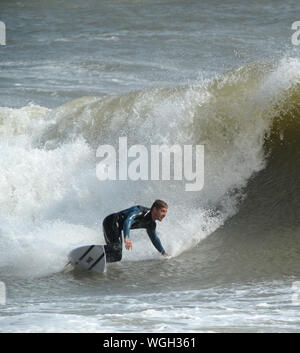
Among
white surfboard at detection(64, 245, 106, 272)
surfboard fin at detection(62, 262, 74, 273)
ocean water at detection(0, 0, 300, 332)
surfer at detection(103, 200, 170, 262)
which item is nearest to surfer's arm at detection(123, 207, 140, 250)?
surfer at detection(103, 200, 170, 262)

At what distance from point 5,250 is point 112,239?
62.6 inches

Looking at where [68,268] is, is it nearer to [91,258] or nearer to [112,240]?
[91,258]

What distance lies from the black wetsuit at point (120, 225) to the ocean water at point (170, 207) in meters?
0.24

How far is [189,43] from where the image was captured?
22312mm

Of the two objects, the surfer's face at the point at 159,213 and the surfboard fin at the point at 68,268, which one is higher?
the surfer's face at the point at 159,213

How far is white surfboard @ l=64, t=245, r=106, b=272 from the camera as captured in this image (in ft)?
23.6

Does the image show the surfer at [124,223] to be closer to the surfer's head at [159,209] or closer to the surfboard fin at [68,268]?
the surfer's head at [159,209]

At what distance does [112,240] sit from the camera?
7.33 metres

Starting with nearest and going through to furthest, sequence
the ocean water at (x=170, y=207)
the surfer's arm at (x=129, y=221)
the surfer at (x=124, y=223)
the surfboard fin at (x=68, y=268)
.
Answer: the ocean water at (x=170, y=207) < the surfer's arm at (x=129, y=221) < the surfer at (x=124, y=223) < the surfboard fin at (x=68, y=268)

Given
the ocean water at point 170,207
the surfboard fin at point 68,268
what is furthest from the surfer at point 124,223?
the surfboard fin at point 68,268

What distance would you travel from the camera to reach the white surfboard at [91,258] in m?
7.20

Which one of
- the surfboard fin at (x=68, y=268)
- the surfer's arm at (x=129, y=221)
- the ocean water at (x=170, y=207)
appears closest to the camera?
the ocean water at (x=170, y=207)

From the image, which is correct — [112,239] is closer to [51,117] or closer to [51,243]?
[51,243]
